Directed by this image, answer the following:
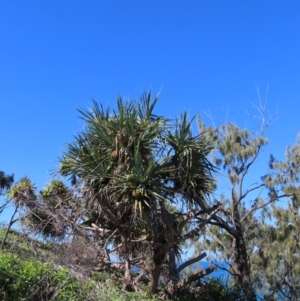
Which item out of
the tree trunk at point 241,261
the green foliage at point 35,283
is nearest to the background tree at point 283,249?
the tree trunk at point 241,261

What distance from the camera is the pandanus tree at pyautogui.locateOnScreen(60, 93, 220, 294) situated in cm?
993

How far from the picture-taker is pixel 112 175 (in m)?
10.1

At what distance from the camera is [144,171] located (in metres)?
9.85

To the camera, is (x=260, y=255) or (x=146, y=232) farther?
(x=260, y=255)

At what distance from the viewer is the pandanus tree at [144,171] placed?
9.93 metres

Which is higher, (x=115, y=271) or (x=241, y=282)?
(x=241, y=282)

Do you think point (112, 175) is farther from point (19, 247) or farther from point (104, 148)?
point (19, 247)

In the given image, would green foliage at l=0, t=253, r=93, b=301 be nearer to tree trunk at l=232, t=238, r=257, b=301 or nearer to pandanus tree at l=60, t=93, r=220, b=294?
pandanus tree at l=60, t=93, r=220, b=294

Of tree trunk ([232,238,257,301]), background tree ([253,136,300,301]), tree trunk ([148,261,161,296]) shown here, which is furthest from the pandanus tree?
background tree ([253,136,300,301])

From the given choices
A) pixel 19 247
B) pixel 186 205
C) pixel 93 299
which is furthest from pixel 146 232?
pixel 93 299

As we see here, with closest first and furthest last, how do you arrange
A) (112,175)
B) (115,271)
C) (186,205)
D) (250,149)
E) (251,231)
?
1. (112,175)
2. (186,205)
3. (115,271)
4. (250,149)
5. (251,231)

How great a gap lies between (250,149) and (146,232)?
717cm

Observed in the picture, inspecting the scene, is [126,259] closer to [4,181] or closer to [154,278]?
[154,278]

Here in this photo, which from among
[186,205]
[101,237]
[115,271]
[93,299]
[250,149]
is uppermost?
[250,149]
